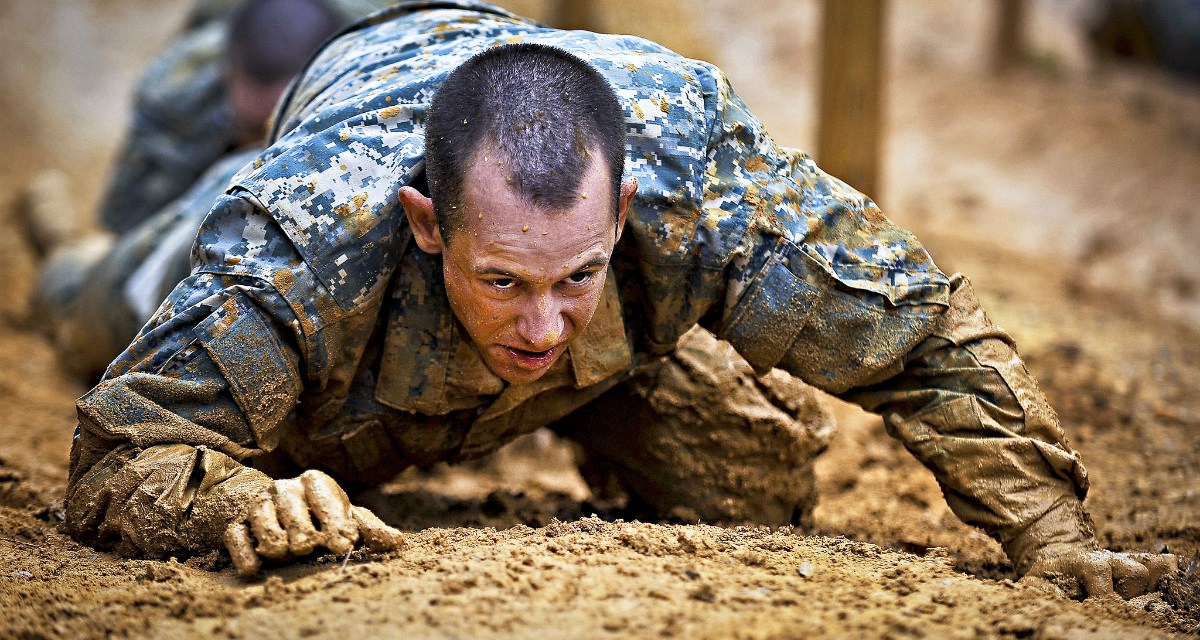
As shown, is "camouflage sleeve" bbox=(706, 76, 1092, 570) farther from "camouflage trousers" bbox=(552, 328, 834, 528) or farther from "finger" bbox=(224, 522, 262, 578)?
"finger" bbox=(224, 522, 262, 578)

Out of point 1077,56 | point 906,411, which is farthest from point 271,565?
point 1077,56

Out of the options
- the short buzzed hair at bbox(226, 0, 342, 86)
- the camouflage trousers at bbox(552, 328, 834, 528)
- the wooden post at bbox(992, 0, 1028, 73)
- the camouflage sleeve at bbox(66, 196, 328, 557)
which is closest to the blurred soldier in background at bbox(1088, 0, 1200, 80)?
the wooden post at bbox(992, 0, 1028, 73)

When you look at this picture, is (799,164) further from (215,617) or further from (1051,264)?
(1051,264)

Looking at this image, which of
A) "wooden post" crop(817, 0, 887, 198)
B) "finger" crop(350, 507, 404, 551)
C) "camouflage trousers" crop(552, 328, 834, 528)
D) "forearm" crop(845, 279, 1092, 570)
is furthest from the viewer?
"wooden post" crop(817, 0, 887, 198)

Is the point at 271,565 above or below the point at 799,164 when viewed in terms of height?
below

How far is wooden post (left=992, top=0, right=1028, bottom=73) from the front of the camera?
9.31 meters

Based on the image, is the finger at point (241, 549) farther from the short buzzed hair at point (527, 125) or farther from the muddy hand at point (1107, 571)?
the muddy hand at point (1107, 571)

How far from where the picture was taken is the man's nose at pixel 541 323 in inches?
98.1

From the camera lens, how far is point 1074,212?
7227mm

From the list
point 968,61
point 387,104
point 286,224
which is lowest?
point 968,61

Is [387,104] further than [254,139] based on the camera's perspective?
No

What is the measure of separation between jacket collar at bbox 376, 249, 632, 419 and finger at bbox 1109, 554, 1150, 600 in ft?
3.79

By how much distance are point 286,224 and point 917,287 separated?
137 cm

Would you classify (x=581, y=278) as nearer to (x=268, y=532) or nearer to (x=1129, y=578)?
(x=268, y=532)
